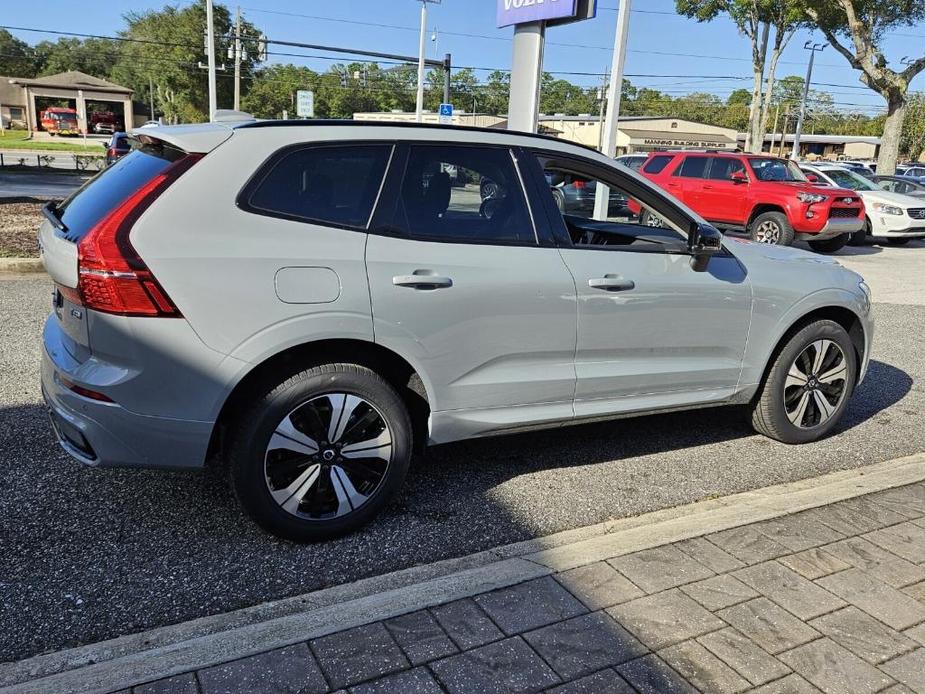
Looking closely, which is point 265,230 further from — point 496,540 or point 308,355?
point 496,540

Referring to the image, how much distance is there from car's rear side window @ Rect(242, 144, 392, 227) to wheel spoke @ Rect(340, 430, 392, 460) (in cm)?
94

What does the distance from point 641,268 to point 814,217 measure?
11.8 meters

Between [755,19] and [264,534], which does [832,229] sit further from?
[755,19]

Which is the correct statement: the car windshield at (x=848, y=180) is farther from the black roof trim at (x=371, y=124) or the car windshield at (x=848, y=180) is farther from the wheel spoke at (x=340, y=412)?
the wheel spoke at (x=340, y=412)

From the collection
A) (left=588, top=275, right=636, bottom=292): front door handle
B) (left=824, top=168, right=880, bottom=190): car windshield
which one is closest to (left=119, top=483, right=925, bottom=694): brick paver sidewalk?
(left=588, top=275, right=636, bottom=292): front door handle

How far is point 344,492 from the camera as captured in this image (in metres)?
3.34

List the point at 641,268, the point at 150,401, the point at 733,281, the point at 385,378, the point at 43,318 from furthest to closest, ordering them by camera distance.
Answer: the point at 43,318 < the point at 733,281 < the point at 641,268 < the point at 385,378 < the point at 150,401

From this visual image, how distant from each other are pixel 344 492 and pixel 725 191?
535 inches

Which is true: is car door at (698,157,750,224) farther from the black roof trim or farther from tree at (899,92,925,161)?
tree at (899,92,925,161)

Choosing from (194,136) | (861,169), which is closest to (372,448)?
(194,136)

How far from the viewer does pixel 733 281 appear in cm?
421

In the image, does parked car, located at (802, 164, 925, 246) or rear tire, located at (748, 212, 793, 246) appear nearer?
rear tire, located at (748, 212, 793, 246)

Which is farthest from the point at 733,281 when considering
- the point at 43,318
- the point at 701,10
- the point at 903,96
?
the point at 701,10

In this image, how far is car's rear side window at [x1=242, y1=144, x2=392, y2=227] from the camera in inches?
125
